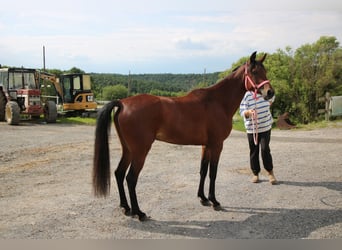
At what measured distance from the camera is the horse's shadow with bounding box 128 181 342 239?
352 cm

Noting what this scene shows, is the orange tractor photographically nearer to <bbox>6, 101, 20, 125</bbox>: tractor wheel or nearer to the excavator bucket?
<bbox>6, 101, 20, 125</bbox>: tractor wheel

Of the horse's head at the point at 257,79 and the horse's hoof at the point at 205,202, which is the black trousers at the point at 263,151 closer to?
the horse's head at the point at 257,79

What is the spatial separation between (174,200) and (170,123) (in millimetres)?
1221

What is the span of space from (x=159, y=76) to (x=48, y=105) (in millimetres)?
67260

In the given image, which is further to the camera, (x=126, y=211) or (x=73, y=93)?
(x=73, y=93)

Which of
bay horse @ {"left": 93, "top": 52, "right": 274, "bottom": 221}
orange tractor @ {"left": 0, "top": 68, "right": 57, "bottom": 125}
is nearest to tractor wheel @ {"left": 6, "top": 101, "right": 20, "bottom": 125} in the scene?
orange tractor @ {"left": 0, "top": 68, "right": 57, "bottom": 125}

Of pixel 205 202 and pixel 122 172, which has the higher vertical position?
pixel 122 172

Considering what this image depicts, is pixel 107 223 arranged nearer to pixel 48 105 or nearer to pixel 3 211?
pixel 3 211

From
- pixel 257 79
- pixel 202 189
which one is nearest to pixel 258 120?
pixel 257 79

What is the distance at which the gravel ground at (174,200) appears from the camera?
3.60m

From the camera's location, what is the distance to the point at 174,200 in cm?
466

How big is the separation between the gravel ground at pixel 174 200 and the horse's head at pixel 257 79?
4.92 ft

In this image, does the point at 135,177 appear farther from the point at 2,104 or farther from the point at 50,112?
the point at 2,104

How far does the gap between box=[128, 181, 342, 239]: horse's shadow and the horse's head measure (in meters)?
1.46
